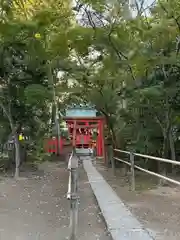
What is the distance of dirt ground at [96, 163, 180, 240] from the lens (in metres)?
5.45

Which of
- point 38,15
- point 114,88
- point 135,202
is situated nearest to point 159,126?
point 114,88

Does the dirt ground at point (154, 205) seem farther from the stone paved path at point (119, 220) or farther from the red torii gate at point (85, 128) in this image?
the red torii gate at point (85, 128)

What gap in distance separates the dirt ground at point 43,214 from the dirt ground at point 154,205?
687 millimetres

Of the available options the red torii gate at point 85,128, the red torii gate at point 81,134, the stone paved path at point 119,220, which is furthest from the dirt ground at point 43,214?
the red torii gate at point 85,128

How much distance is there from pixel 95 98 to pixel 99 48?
2.48 m

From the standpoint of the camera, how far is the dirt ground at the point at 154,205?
5.45 m

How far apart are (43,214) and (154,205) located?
7.21ft

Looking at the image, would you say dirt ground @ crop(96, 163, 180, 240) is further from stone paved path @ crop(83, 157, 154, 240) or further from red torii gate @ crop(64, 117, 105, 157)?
red torii gate @ crop(64, 117, 105, 157)

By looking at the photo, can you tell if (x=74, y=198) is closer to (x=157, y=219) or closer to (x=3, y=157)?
(x=157, y=219)

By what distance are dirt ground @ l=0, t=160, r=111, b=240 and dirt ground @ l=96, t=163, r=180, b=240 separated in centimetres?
69

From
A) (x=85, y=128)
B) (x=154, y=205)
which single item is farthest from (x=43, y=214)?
(x=85, y=128)

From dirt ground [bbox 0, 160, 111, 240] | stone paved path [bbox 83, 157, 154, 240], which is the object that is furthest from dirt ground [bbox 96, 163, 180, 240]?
dirt ground [bbox 0, 160, 111, 240]

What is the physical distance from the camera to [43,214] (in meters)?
6.57

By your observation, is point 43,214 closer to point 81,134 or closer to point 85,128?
point 85,128
